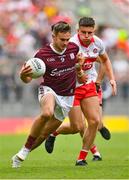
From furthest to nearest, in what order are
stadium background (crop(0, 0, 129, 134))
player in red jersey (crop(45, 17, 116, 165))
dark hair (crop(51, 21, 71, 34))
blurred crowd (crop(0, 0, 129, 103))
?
blurred crowd (crop(0, 0, 129, 103))
stadium background (crop(0, 0, 129, 134))
player in red jersey (crop(45, 17, 116, 165))
dark hair (crop(51, 21, 71, 34))

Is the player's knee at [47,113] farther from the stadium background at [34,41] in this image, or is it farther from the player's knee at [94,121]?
the stadium background at [34,41]

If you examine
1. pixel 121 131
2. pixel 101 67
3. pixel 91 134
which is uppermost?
pixel 101 67

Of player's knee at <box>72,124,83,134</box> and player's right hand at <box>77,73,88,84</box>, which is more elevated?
player's right hand at <box>77,73,88,84</box>

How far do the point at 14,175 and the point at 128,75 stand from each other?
61.1 feet

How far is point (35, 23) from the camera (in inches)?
1115

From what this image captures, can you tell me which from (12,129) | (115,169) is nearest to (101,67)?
(115,169)

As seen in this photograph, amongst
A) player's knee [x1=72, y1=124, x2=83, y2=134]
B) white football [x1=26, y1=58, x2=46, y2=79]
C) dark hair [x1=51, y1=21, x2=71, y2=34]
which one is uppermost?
dark hair [x1=51, y1=21, x2=71, y2=34]

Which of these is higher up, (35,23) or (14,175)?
(35,23)

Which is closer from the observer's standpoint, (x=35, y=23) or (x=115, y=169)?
(x=115, y=169)

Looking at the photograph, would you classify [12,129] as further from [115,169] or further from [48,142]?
[115,169]

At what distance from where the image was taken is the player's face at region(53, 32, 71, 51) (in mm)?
11523

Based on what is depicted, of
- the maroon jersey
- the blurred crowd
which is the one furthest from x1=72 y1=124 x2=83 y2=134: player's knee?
the blurred crowd

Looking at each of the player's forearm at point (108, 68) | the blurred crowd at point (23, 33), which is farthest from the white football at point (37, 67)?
the blurred crowd at point (23, 33)

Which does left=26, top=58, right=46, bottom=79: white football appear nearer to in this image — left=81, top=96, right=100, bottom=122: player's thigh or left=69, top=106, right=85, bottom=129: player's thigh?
left=81, top=96, right=100, bottom=122: player's thigh
